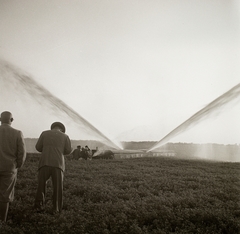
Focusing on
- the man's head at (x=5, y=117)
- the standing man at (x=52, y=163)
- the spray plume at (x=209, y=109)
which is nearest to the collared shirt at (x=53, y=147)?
the standing man at (x=52, y=163)

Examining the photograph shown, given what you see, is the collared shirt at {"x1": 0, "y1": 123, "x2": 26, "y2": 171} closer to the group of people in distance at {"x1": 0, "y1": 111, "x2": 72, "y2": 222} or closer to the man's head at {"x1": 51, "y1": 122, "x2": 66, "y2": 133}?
the group of people in distance at {"x1": 0, "y1": 111, "x2": 72, "y2": 222}

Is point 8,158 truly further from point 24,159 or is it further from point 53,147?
point 53,147

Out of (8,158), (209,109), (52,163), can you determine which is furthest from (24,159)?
(209,109)

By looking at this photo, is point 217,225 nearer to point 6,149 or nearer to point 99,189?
point 99,189

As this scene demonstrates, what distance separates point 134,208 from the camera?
5.57m

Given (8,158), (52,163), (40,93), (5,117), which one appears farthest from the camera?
(40,93)

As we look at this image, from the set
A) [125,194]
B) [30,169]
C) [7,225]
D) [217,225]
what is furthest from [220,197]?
[30,169]

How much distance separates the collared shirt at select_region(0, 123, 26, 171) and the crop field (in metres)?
1.08

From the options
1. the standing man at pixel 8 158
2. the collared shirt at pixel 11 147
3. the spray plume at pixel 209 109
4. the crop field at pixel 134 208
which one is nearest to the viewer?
the crop field at pixel 134 208

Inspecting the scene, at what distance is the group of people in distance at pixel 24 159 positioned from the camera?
5.02 m

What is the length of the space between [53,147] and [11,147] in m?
0.86

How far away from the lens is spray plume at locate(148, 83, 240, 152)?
9.95m

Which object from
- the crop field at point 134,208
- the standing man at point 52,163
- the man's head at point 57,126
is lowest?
the crop field at point 134,208

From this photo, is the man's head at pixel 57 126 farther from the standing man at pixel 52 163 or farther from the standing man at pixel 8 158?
the standing man at pixel 8 158
